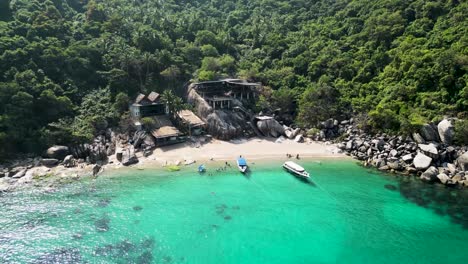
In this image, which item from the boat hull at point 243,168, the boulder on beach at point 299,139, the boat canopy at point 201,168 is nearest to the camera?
the boat hull at point 243,168

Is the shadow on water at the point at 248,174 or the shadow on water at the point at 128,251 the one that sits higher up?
the shadow on water at the point at 248,174

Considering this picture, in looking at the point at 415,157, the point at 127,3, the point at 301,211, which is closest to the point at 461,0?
the point at 415,157

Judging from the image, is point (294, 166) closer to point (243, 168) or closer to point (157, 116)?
point (243, 168)

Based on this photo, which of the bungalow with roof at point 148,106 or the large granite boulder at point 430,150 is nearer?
the large granite boulder at point 430,150

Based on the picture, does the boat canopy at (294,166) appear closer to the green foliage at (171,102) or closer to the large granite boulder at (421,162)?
the large granite boulder at (421,162)

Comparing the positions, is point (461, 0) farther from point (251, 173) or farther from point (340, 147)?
point (251, 173)

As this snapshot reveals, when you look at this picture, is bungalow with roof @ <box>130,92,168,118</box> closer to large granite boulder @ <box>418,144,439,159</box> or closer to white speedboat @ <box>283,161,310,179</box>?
white speedboat @ <box>283,161,310,179</box>

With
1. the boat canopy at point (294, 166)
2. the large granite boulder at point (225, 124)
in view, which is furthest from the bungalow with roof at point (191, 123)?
the boat canopy at point (294, 166)
